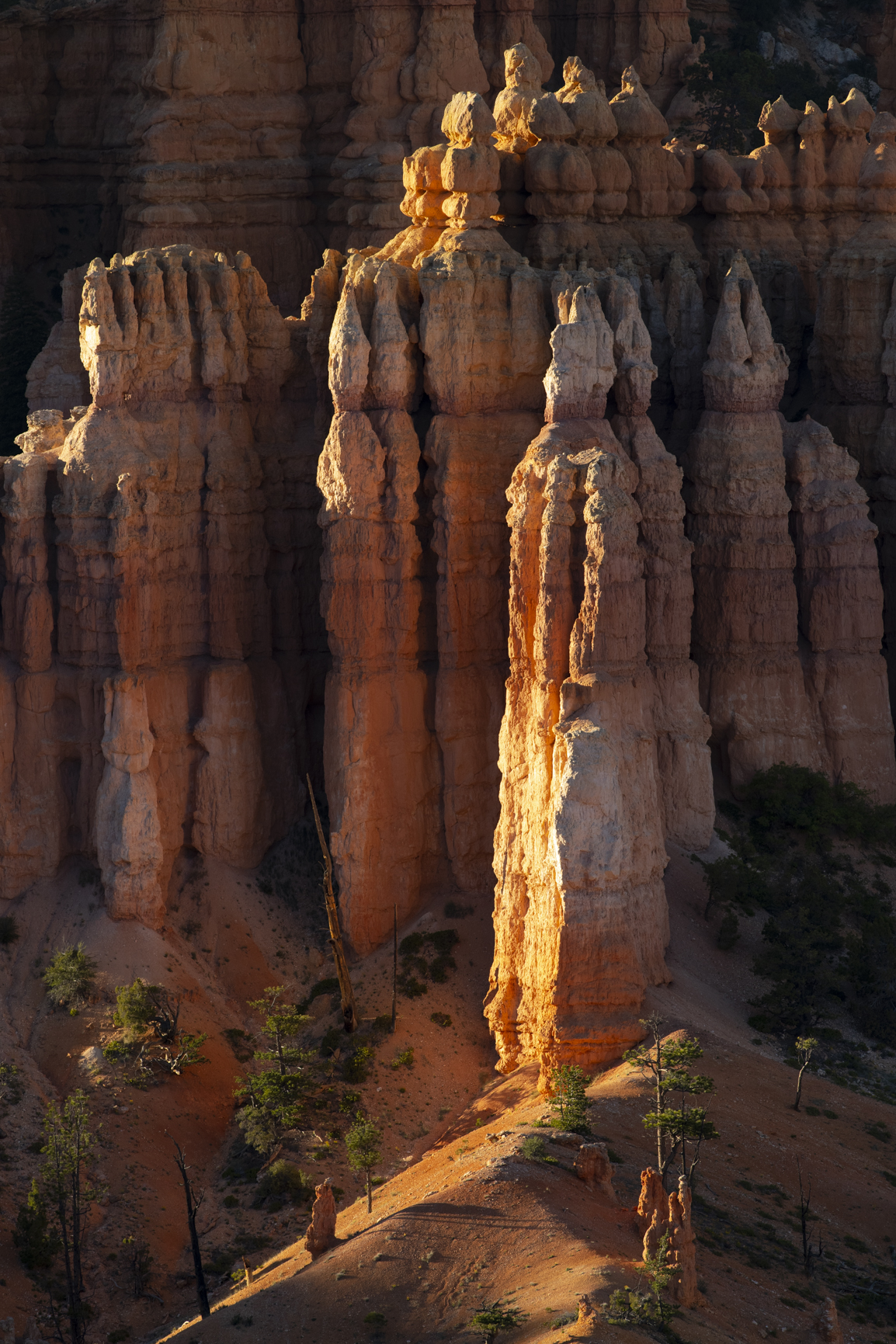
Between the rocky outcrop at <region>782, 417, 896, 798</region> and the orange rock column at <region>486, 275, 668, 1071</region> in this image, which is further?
the rocky outcrop at <region>782, 417, 896, 798</region>

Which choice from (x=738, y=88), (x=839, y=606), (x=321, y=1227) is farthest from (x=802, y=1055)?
(x=738, y=88)

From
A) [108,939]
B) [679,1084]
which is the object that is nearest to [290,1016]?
[108,939]

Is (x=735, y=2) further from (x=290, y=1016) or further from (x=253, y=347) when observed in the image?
(x=290, y=1016)

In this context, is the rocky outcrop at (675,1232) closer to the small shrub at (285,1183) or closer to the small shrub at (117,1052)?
the small shrub at (285,1183)

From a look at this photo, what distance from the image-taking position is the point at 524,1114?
191 ft

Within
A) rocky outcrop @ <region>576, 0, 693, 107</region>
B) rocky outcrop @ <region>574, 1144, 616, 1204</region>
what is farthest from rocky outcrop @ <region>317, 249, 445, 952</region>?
rocky outcrop @ <region>576, 0, 693, 107</region>

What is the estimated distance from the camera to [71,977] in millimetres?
65438

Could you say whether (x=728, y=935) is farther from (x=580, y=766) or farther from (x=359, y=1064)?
(x=359, y=1064)

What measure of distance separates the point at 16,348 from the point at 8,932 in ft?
115

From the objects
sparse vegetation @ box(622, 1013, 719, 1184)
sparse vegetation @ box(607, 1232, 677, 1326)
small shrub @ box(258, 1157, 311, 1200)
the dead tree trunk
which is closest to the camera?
sparse vegetation @ box(607, 1232, 677, 1326)

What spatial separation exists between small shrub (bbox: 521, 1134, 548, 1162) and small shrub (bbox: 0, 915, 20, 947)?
1968cm

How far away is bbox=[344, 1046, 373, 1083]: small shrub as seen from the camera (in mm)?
63000

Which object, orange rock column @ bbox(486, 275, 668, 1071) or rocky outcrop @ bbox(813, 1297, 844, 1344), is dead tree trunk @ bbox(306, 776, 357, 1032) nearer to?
orange rock column @ bbox(486, 275, 668, 1071)

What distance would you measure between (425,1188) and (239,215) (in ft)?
169
